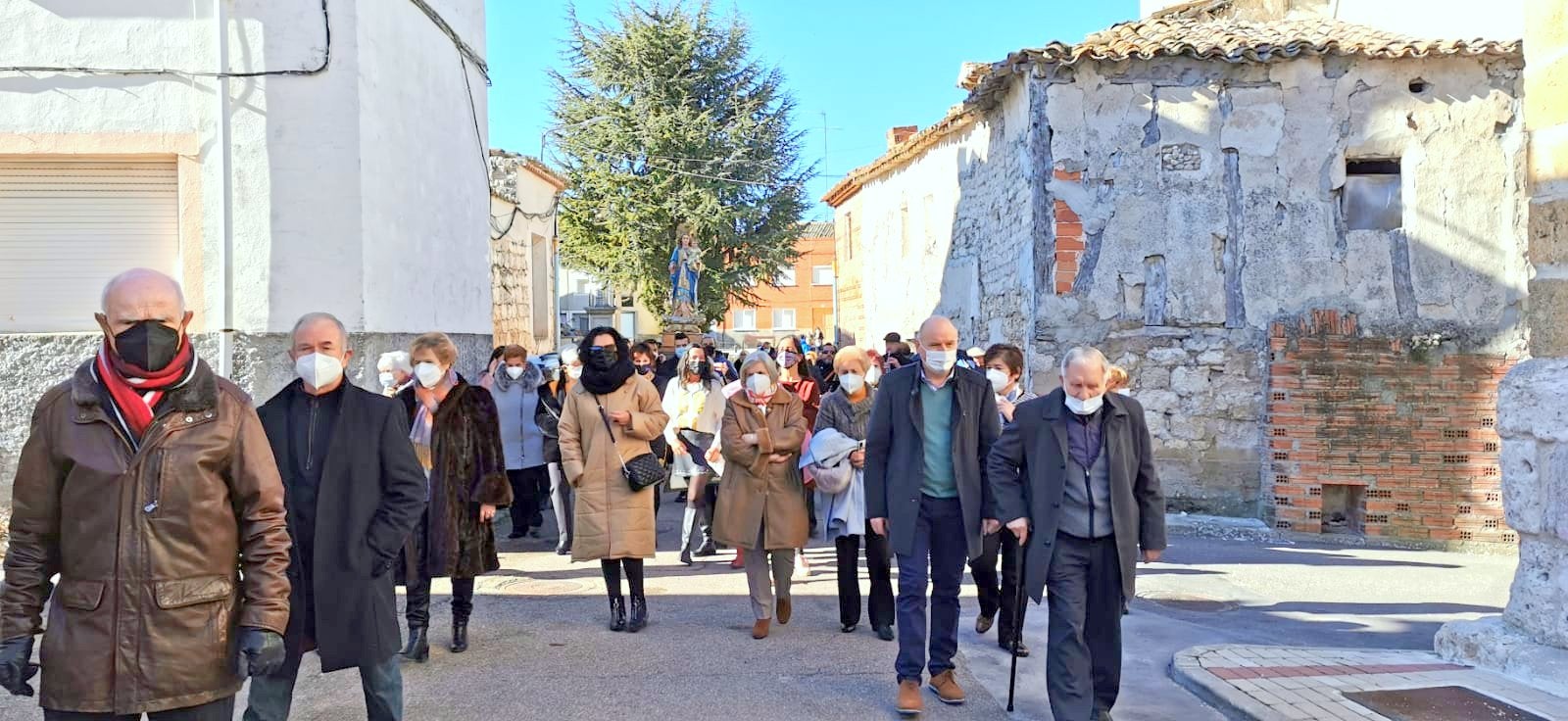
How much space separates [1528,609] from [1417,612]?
7.74 feet

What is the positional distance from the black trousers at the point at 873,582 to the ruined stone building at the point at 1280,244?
5336 millimetres

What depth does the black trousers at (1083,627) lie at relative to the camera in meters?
4.98

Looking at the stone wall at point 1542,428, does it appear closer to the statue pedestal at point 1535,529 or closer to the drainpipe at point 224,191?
the statue pedestal at point 1535,529

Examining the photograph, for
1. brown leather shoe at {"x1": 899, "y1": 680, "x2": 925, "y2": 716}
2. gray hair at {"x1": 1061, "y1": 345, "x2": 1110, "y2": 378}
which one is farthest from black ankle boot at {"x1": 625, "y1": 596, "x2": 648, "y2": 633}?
gray hair at {"x1": 1061, "y1": 345, "x2": 1110, "y2": 378}

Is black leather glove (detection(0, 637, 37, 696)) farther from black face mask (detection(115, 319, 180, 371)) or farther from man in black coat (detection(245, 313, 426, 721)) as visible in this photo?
man in black coat (detection(245, 313, 426, 721))

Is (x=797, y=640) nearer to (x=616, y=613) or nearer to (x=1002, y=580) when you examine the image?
(x=616, y=613)

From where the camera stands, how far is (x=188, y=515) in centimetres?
319

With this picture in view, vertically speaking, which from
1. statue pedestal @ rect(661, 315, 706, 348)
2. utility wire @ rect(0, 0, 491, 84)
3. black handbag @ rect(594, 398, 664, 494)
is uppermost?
utility wire @ rect(0, 0, 491, 84)

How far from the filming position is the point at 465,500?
638 cm

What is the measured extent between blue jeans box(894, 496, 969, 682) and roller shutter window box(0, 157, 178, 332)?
7313mm

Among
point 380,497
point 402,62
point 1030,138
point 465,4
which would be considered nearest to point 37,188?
point 402,62

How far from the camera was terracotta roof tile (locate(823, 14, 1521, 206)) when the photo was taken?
37.0 feet

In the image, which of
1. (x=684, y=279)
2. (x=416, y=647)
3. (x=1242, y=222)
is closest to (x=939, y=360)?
(x=416, y=647)

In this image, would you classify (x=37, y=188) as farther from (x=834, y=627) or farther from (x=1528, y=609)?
(x=1528, y=609)
